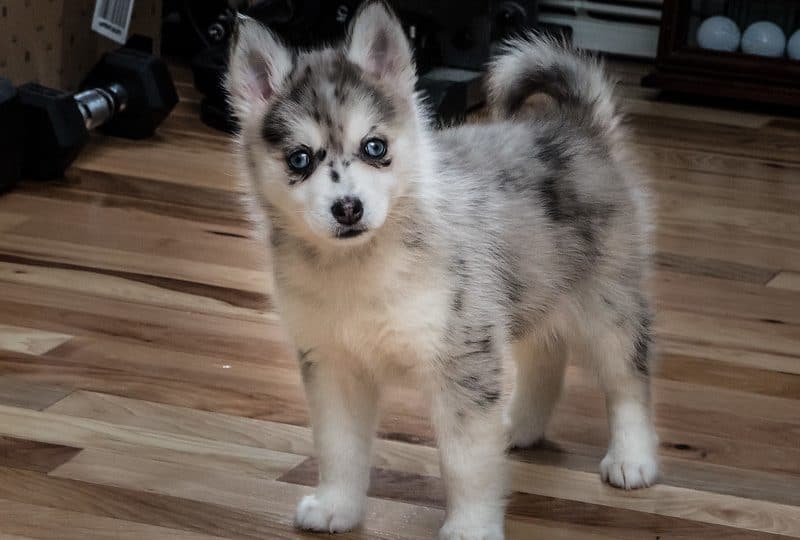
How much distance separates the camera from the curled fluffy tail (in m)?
2.04

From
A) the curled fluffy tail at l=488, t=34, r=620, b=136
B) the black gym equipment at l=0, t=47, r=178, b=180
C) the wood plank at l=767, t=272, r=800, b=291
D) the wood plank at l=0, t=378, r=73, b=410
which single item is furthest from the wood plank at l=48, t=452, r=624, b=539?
the black gym equipment at l=0, t=47, r=178, b=180

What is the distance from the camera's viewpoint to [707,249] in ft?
10.1

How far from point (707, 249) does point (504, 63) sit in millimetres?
1167

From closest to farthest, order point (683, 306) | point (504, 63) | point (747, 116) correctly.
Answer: point (504, 63), point (683, 306), point (747, 116)

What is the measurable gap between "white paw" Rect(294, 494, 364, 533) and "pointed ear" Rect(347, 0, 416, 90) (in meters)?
0.58

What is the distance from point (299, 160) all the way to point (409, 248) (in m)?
0.19

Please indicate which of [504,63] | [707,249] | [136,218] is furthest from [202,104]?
[504,63]

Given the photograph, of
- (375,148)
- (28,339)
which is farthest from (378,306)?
(28,339)

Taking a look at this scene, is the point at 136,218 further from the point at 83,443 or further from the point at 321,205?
the point at 321,205

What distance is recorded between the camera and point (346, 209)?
5.08ft

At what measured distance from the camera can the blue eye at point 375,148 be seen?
1.60m

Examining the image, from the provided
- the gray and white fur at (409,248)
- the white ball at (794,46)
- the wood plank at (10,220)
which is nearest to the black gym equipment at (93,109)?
the wood plank at (10,220)

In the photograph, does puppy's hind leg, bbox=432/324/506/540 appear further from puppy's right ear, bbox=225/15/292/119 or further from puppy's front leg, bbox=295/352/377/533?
puppy's right ear, bbox=225/15/292/119

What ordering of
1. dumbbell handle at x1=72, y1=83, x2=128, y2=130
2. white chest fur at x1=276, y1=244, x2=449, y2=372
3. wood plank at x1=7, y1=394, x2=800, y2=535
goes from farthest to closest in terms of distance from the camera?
dumbbell handle at x1=72, y1=83, x2=128, y2=130
wood plank at x1=7, y1=394, x2=800, y2=535
white chest fur at x1=276, y1=244, x2=449, y2=372
